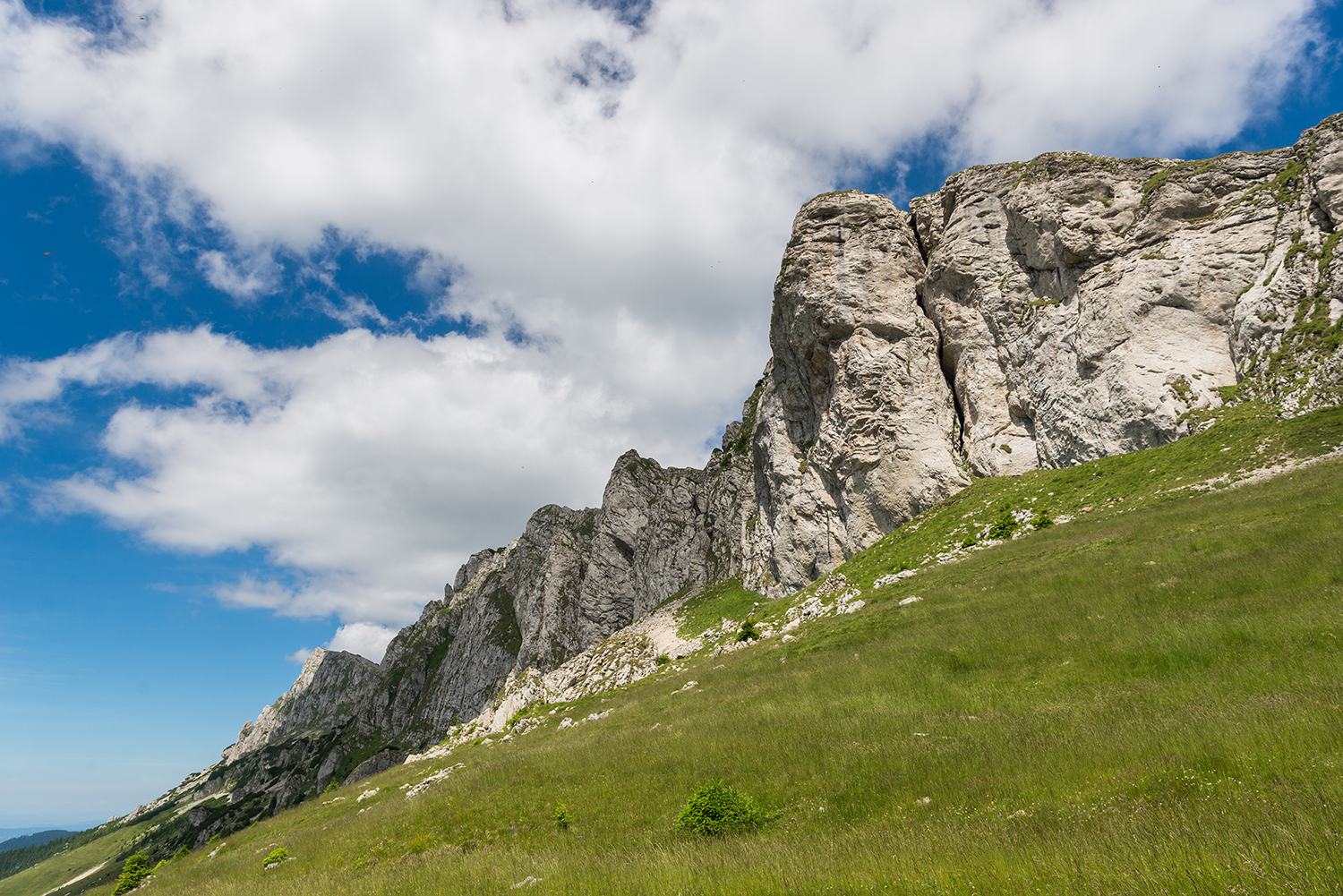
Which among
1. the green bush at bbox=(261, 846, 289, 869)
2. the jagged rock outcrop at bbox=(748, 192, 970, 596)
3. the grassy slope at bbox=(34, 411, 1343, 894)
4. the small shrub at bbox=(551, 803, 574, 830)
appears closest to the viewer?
→ the grassy slope at bbox=(34, 411, 1343, 894)

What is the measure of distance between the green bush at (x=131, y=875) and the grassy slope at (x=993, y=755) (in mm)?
6522

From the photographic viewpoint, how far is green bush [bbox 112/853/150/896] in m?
26.9

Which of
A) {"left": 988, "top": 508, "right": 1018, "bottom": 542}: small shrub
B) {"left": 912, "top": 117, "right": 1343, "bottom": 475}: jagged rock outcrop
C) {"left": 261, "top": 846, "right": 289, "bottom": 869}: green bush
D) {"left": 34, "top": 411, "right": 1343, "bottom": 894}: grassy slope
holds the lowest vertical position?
{"left": 34, "top": 411, "right": 1343, "bottom": 894}: grassy slope

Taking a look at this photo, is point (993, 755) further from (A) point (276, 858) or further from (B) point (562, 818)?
(A) point (276, 858)

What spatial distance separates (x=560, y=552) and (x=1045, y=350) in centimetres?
10030

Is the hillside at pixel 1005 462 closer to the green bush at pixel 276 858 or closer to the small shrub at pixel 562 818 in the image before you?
the small shrub at pixel 562 818

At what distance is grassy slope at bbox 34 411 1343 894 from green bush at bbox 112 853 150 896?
257 inches

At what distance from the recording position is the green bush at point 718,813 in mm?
10406

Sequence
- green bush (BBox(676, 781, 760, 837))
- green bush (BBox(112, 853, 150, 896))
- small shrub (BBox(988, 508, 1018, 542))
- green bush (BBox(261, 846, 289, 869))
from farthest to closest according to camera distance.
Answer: small shrub (BBox(988, 508, 1018, 542)) → green bush (BBox(112, 853, 150, 896)) → green bush (BBox(261, 846, 289, 869)) → green bush (BBox(676, 781, 760, 837))

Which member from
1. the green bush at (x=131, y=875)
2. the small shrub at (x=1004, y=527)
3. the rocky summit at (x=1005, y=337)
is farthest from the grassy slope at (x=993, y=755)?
the rocky summit at (x=1005, y=337)

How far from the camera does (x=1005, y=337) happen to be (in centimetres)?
5550

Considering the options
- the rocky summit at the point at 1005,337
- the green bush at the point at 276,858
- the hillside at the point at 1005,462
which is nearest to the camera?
the hillside at the point at 1005,462

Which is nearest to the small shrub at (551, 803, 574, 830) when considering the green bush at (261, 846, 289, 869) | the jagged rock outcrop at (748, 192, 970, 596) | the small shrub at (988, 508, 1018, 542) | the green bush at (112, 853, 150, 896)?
the green bush at (261, 846, 289, 869)

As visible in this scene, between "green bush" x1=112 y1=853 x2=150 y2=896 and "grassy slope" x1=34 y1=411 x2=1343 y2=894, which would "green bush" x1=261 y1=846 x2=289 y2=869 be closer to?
"grassy slope" x1=34 y1=411 x2=1343 y2=894
